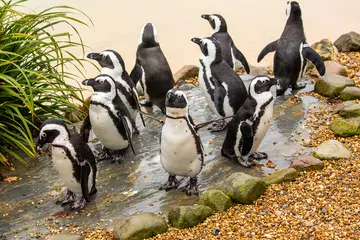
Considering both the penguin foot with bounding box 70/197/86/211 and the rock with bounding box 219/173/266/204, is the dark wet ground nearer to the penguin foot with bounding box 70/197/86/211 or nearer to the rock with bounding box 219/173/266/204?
the penguin foot with bounding box 70/197/86/211

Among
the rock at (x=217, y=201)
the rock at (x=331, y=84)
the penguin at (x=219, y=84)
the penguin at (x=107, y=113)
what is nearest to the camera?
the rock at (x=217, y=201)

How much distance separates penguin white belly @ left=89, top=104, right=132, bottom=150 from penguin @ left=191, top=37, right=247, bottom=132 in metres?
0.98

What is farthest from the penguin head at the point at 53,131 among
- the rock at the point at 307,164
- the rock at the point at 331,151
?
the rock at the point at 331,151

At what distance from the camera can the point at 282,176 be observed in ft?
14.2

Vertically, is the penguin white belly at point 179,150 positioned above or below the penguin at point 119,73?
below

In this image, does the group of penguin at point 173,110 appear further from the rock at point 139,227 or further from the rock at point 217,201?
the rock at point 139,227

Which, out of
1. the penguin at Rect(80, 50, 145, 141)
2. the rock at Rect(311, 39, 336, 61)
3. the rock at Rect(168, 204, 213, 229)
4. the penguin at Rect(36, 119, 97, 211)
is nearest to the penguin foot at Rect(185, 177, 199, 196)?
the rock at Rect(168, 204, 213, 229)

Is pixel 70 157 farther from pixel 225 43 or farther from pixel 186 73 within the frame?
pixel 186 73

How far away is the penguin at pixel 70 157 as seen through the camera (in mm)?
4195

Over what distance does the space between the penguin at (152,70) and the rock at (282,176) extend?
5.99 ft

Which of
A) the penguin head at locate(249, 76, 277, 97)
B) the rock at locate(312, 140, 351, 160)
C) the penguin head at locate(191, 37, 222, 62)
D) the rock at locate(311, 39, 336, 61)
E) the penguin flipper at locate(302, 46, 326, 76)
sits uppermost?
the penguin head at locate(191, 37, 222, 62)

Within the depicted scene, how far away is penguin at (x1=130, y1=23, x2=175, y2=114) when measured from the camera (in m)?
5.80

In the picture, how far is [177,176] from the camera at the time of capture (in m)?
4.73

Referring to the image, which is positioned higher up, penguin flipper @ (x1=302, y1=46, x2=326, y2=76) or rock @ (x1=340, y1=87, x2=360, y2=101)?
penguin flipper @ (x1=302, y1=46, x2=326, y2=76)
